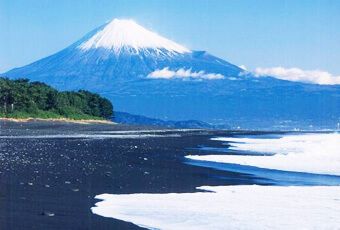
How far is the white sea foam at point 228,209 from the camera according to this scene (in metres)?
11.2

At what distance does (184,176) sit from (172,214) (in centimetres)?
710

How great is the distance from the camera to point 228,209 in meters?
12.7

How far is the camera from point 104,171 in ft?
62.2

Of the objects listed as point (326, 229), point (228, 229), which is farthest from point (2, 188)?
point (326, 229)

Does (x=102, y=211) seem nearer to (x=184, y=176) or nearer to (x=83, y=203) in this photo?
(x=83, y=203)

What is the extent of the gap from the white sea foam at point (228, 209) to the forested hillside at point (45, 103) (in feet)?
183

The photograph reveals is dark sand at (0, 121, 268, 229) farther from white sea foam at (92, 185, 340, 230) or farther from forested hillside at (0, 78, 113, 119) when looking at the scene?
forested hillside at (0, 78, 113, 119)

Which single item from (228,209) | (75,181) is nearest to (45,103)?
(75,181)

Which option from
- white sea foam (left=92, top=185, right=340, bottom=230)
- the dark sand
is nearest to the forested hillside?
the dark sand

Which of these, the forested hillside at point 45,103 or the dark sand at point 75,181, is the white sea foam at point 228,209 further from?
the forested hillside at point 45,103

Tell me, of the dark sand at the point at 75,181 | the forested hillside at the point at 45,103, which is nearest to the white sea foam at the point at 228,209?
the dark sand at the point at 75,181

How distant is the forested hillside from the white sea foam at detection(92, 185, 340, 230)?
55644 mm

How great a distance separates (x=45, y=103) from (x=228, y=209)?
6865 centimetres

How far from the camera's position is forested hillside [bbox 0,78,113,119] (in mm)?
70688
